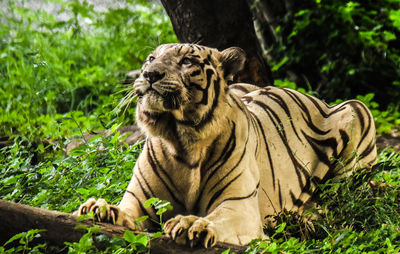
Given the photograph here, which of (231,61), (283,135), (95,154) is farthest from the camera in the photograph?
(95,154)

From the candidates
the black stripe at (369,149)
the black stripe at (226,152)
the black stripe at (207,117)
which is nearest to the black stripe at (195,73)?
the black stripe at (207,117)

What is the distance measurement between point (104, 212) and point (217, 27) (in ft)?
9.15

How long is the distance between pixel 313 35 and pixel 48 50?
3.71 m

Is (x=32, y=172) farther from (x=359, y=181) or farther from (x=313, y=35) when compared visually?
(x=313, y=35)

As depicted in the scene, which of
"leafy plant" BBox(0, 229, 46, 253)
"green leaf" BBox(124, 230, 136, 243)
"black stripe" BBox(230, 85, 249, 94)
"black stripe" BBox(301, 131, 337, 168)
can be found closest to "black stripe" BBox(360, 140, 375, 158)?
"black stripe" BBox(301, 131, 337, 168)

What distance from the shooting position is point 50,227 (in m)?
2.47

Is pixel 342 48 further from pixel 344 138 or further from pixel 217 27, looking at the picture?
pixel 344 138

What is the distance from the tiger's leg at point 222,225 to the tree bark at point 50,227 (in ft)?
0.14

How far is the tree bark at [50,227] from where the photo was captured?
244cm

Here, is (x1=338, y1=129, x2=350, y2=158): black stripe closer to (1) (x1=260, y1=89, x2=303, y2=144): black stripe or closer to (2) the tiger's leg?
(1) (x1=260, y1=89, x2=303, y2=144): black stripe

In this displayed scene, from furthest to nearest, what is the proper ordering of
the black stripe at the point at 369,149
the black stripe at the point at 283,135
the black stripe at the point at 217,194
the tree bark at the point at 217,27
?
the tree bark at the point at 217,27, the black stripe at the point at 369,149, the black stripe at the point at 283,135, the black stripe at the point at 217,194

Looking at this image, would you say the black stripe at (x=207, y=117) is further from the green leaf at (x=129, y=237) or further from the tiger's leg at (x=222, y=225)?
the green leaf at (x=129, y=237)

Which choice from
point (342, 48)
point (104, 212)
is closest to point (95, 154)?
point (104, 212)

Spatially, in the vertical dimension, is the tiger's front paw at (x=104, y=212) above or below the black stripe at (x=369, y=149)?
above
